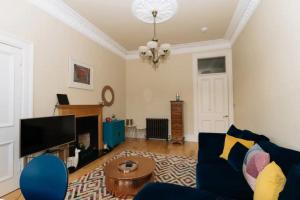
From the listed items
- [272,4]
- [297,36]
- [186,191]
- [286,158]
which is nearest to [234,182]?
[286,158]

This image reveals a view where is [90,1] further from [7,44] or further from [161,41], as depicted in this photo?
[161,41]

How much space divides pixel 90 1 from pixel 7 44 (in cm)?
158

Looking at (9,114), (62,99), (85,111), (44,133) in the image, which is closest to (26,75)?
(9,114)

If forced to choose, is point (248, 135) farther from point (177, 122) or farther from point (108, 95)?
point (108, 95)

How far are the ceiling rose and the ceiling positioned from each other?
168 millimetres

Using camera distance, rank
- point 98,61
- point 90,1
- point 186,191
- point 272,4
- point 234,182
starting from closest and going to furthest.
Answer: point 186,191 → point 234,182 → point 272,4 → point 90,1 → point 98,61

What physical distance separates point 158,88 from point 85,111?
2784 millimetres

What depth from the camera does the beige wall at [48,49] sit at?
2.54 metres

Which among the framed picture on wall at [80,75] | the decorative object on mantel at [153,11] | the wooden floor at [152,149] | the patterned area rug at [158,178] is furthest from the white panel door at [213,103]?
the framed picture on wall at [80,75]

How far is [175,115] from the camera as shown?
5.21 m

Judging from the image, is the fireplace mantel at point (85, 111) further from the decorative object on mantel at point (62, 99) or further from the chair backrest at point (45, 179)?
the chair backrest at point (45, 179)

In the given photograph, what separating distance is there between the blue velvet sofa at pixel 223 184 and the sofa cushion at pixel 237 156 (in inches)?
2.3

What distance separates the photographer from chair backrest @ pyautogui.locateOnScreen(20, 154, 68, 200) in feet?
3.64

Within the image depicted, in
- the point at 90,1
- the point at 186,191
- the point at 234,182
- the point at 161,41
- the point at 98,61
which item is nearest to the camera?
the point at 186,191
